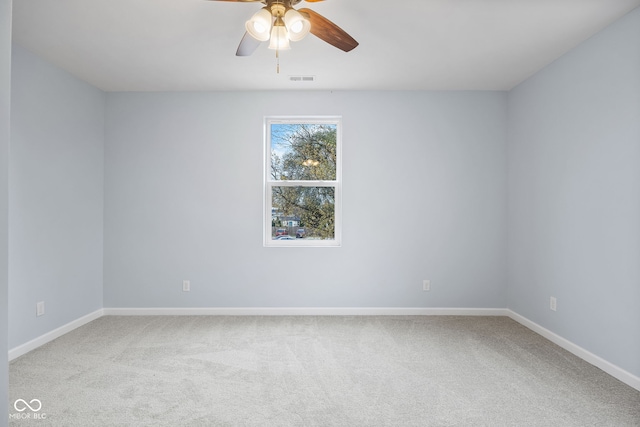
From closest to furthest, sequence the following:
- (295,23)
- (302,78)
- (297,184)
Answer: (295,23), (302,78), (297,184)

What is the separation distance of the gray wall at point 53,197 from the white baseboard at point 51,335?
1.7 inches

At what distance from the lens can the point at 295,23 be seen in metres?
2.10

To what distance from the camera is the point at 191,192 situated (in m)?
4.33

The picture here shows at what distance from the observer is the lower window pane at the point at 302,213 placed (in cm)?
441

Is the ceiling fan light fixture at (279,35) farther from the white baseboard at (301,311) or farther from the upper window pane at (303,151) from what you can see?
the white baseboard at (301,311)

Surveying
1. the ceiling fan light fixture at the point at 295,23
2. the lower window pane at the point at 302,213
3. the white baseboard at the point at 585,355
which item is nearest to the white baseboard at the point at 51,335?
the lower window pane at the point at 302,213

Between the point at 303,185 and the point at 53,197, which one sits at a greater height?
the point at 303,185

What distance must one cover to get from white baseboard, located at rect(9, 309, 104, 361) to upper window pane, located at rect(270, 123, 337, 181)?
2442mm

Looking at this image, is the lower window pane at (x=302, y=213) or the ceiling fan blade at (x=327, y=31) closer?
the ceiling fan blade at (x=327, y=31)

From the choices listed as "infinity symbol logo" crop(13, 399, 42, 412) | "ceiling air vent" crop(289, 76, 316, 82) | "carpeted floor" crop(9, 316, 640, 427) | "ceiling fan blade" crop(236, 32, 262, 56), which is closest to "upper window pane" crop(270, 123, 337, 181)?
"ceiling air vent" crop(289, 76, 316, 82)

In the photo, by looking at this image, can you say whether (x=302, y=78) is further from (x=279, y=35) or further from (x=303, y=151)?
(x=279, y=35)

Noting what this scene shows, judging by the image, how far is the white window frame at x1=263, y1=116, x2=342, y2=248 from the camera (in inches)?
172

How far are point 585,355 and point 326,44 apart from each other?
3195 mm

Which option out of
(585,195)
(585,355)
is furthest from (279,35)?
(585,355)
